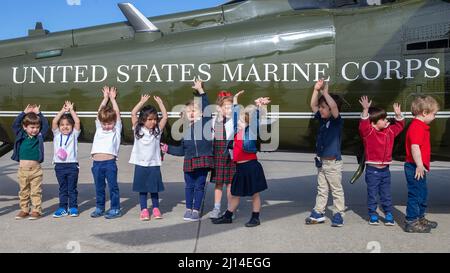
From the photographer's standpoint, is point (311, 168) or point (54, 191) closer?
point (54, 191)

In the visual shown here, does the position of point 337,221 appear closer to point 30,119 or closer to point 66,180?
point 66,180

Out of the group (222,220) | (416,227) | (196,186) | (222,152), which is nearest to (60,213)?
(196,186)

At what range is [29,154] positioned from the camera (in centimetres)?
545

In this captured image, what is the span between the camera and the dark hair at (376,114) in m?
4.93

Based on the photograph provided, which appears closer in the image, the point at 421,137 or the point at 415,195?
the point at 421,137

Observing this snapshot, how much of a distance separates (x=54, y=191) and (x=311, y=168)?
538 centimetres

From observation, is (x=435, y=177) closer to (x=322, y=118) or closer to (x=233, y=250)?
(x=322, y=118)

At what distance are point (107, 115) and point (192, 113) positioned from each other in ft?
3.03

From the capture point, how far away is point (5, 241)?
4.50 metres

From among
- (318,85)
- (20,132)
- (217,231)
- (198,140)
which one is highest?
(318,85)

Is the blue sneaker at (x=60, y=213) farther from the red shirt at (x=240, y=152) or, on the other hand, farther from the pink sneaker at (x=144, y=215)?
the red shirt at (x=240, y=152)

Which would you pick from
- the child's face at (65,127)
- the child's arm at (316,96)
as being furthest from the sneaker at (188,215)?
the child's arm at (316,96)

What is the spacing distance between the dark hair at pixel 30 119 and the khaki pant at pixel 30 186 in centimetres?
51
